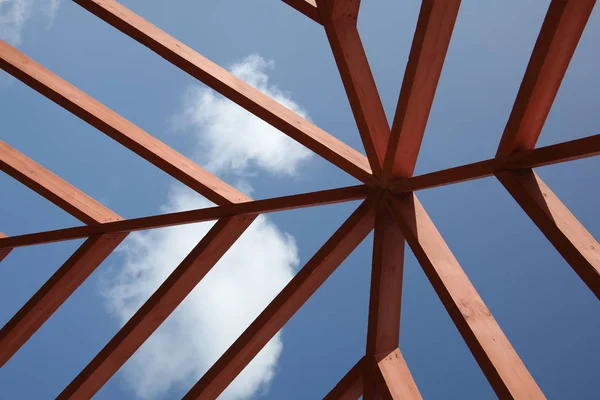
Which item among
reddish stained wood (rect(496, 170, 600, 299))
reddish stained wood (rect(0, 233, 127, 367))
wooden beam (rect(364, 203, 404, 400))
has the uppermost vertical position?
reddish stained wood (rect(0, 233, 127, 367))

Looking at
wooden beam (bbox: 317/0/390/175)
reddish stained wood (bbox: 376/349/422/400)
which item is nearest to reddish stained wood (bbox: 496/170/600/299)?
wooden beam (bbox: 317/0/390/175)

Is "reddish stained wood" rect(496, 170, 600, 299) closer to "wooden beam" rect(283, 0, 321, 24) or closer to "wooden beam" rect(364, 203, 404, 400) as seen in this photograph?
"wooden beam" rect(364, 203, 404, 400)

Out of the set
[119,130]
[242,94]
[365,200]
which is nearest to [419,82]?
[365,200]

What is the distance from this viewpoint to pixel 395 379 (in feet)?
13.2

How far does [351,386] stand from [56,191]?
2.78 metres

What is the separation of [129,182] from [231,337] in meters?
5.33

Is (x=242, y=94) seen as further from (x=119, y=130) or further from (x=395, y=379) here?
(x=395, y=379)

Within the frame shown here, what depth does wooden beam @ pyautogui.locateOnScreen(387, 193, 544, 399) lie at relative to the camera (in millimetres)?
3088

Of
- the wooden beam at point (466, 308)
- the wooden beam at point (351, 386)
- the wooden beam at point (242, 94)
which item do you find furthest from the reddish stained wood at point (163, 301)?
the wooden beam at point (466, 308)

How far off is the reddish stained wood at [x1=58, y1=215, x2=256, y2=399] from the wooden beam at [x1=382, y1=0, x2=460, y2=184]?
134 centimetres

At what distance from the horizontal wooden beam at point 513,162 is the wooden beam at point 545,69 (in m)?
0.06

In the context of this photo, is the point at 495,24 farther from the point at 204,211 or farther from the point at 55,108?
the point at 204,211

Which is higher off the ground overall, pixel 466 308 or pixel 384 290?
pixel 384 290

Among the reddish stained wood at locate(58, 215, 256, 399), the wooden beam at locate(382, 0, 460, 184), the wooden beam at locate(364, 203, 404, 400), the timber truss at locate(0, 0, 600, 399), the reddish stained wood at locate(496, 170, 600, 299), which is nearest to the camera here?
the reddish stained wood at locate(496, 170, 600, 299)
